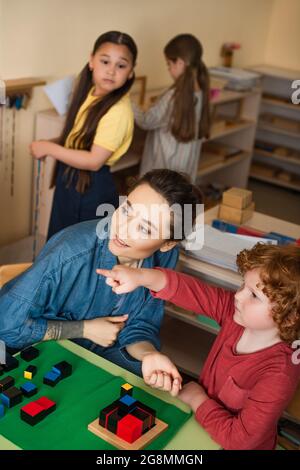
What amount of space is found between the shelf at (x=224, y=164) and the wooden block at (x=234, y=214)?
161 cm

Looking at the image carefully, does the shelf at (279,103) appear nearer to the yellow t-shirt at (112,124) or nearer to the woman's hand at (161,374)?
the yellow t-shirt at (112,124)

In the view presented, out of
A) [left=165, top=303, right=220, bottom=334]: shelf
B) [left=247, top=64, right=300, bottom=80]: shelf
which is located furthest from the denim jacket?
[left=247, top=64, right=300, bottom=80]: shelf

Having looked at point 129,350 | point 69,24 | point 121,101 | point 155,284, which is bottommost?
point 129,350

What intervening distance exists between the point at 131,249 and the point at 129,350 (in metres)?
0.32

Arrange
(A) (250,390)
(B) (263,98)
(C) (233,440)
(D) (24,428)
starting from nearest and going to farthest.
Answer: (D) (24,428) < (C) (233,440) < (A) (250,390) < (B) (263,98)

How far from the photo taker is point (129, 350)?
6.25ft

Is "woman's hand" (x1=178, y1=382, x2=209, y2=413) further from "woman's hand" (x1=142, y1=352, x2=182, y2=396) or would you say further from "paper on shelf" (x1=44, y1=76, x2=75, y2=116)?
"paper on shelf" (x1=44, y1=76, x2=75, y2=116)

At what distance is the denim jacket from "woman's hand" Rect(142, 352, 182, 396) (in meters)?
0.33

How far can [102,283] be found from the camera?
189 centimetres

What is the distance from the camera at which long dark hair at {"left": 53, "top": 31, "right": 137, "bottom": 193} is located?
8.99 ft

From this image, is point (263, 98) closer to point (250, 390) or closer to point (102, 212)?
point (102, 212)

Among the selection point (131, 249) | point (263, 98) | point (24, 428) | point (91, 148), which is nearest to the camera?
point (24, 428)

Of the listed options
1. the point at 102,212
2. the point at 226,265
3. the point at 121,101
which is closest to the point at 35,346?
the point at 226,265

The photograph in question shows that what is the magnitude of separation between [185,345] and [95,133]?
1.04m
